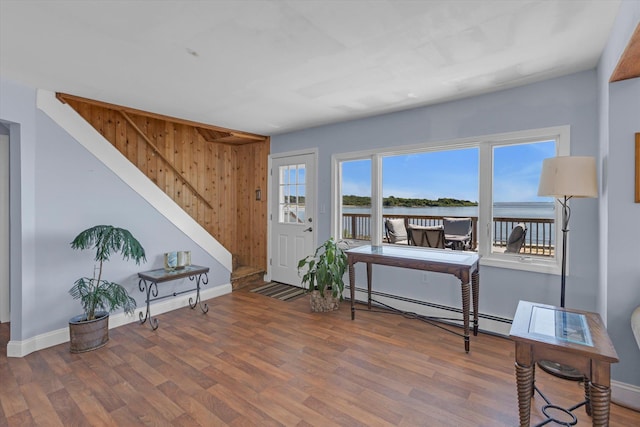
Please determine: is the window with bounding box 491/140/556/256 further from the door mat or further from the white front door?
the door mat

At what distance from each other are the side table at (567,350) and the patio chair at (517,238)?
1.21 meters

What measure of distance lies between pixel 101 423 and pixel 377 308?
2837 mm

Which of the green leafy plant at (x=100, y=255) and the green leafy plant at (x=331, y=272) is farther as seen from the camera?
the green leafy plant at (x=331, y=272)

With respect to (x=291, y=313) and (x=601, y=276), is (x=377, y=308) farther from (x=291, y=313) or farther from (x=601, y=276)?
(x=601, y=276)

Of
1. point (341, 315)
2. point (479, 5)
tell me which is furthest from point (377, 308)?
point (479, 5)

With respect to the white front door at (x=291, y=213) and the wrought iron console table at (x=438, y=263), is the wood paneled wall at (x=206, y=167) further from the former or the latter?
the wrought iron console table at (x=438, y=263)

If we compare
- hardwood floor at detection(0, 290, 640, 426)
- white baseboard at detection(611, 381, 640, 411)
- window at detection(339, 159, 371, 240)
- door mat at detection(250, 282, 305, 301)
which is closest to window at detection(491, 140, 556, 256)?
hardwood floor at detection(0, 290, 640, 426)

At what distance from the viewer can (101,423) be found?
1810 mm

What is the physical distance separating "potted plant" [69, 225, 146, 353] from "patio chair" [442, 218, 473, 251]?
4.33m

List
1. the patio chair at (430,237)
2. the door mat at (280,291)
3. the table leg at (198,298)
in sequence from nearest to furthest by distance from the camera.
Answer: the table leg at (198,298) < the patio chair at (430,237) < the door mat at (280,291)

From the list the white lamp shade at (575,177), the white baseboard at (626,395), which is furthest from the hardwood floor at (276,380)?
the white lamp shade at (575,177)

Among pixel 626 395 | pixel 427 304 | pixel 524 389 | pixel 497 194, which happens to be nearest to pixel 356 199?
pixel 427 304

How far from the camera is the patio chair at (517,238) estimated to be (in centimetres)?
298

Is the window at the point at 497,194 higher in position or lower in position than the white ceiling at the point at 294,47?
lower
